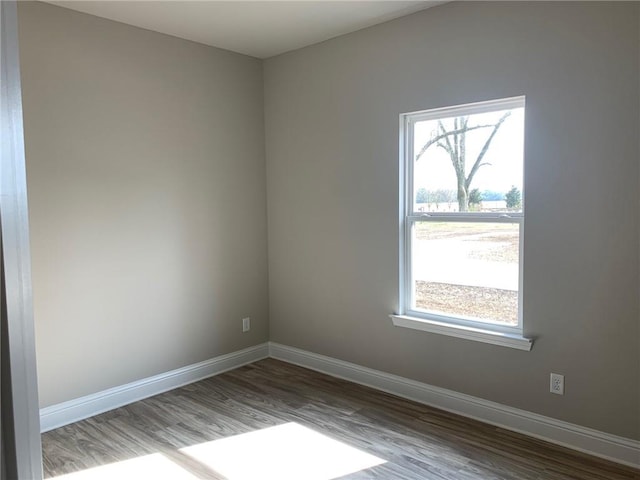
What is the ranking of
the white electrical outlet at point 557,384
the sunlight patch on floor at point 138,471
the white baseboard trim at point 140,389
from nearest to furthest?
the sunlight patch on floor at point 138,471
the white electrical outlet at point 557,384
the white baseboard trim at point 140,389

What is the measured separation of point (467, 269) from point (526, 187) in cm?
67

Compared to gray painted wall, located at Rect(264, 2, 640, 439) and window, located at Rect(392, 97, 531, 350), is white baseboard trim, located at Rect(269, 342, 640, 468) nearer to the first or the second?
gray painted wall, located at Rect(264, 2, 640, 439)

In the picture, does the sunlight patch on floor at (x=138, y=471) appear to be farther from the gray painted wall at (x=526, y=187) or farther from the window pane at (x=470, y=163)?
the window pane at (x=470, y=163)

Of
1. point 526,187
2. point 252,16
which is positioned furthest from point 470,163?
point 252,16

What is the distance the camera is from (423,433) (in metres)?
2.94

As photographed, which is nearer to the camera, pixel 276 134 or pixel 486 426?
pixel 486 426

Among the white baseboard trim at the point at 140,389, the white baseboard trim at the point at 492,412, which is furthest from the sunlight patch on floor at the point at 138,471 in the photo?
the white baseboard trim at the point at 492,412

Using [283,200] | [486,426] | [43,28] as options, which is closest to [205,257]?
[283,200]

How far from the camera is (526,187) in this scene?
110 inches

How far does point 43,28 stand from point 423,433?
339 cm

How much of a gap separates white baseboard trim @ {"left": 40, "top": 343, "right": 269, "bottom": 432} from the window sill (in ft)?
4.90

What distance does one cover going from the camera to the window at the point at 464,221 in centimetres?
293

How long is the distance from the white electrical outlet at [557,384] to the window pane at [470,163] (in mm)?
990

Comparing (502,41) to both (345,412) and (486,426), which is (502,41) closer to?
(486,426)
